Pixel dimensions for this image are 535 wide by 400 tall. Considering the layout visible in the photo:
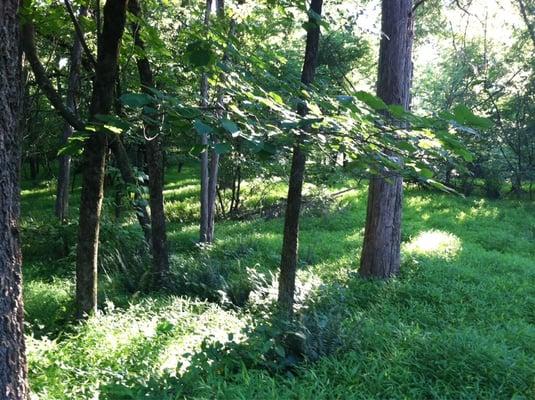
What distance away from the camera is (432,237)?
948cm

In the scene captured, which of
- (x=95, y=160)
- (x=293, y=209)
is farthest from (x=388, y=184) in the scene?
(x=95, y=160)

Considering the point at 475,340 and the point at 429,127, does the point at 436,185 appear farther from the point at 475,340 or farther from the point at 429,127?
the point at 475,340

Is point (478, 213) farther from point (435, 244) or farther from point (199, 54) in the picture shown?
point (199, 54)

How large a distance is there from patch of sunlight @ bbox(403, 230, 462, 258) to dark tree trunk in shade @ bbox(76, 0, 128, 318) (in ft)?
18.2

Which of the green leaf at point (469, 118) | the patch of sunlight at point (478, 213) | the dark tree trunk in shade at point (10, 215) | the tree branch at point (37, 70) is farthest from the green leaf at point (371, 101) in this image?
the patch of sunlight at point (478, 213)

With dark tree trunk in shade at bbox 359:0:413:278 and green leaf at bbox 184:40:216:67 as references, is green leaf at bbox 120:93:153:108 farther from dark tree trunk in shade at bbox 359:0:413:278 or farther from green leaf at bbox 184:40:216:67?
dark tree trunk in shade at bbox 359:0:413:278

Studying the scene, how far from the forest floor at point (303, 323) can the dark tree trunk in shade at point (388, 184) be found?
0.33 metres

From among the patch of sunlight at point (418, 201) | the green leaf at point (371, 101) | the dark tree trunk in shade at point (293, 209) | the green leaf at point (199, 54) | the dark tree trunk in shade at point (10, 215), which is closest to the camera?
the green leaf at point (371, 101)

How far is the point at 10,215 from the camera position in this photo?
2.38 m

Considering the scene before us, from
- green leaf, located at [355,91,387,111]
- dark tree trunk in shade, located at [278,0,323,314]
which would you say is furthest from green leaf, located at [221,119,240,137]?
dark tree trunk in shade, located at [278,0,323,314]

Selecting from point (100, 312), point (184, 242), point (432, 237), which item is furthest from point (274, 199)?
point (100, 312)

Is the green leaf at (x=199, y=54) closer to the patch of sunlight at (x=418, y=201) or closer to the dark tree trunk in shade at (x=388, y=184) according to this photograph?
the dark tree trunk in shade at (x=388, y=184)

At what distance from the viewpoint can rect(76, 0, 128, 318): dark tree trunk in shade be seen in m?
3.79

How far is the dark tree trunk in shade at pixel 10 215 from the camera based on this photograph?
7.43 feet
